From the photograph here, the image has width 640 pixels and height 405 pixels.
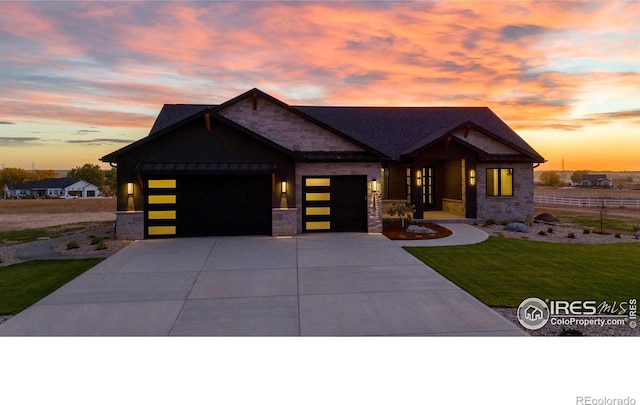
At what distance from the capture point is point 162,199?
14336 millimetres

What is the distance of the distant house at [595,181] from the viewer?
104 meters

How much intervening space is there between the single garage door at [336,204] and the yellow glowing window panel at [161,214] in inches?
218

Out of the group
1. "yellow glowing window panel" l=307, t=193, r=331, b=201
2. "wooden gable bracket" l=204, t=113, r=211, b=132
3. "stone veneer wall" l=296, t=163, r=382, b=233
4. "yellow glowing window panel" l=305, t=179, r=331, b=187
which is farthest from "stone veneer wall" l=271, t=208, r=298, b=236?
"wooden gable bracket" l=204, t=113, r=211, b=132

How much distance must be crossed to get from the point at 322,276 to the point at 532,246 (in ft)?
28.6

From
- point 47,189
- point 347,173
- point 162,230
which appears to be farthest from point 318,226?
point 47,189

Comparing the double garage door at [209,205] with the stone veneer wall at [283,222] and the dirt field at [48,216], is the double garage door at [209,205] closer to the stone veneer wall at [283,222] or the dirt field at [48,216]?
the stone veneer wall at [283,222]

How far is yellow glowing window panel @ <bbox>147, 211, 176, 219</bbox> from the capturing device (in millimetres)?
14258

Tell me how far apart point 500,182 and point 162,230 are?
17.9m

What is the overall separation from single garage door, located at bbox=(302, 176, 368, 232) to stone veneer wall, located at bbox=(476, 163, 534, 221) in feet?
26.9

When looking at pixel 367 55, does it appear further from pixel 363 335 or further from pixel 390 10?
pixel 363 335

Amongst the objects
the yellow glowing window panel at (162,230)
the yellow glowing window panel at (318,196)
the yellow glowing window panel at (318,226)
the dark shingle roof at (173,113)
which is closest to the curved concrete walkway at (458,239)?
the yellow glowing window panel at (318,226)

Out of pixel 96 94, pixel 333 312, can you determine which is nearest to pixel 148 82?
pixel 96 94

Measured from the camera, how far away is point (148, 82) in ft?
69.3

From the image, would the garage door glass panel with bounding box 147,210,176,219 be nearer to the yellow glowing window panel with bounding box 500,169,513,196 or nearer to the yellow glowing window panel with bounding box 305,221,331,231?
the yellow glowing window panel with bounding box 305,221,331,231
